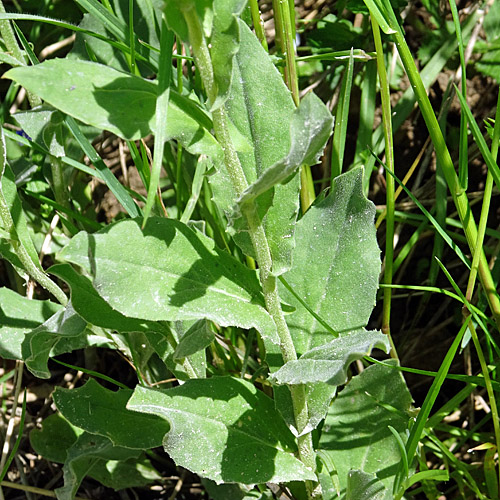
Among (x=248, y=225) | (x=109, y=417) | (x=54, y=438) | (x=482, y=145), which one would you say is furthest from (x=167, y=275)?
(x=54, y=438)

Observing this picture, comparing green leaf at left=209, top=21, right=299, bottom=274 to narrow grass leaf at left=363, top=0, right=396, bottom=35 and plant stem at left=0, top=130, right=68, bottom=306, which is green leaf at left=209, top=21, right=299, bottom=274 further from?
plant stem at left=0, top=130, right=68, bottom=306

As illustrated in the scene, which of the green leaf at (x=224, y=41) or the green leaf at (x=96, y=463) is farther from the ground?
the green leaf at (x=224, y=41)

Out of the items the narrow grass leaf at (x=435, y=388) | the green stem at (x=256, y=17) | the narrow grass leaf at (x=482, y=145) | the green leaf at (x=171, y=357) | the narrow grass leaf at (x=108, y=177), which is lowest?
the green leaf at (x=171, y=357)

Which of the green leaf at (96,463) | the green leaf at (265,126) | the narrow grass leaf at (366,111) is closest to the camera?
the green leaf at (265,126)

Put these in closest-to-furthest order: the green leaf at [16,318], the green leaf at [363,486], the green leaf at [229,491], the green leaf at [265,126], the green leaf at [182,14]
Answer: the green leaf at [182,14] < the green leaf at [265,126] < the green leaf at [363,486] < the green leaf at [16,318] < the green leaf at [229,491]

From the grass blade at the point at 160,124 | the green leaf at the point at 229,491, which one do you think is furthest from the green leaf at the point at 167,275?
the green leaf at the point at 229,491

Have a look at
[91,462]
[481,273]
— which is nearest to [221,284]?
[481,273]

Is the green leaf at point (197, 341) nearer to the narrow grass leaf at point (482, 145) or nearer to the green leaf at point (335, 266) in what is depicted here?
the green leaf at point (335, 266)
